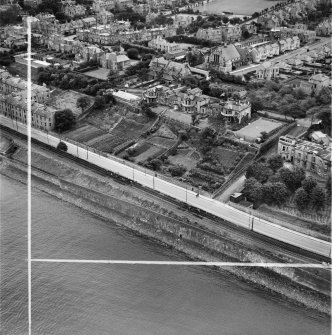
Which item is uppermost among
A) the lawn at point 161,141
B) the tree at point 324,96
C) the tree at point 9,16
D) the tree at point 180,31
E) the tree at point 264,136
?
the tree at point 9,16

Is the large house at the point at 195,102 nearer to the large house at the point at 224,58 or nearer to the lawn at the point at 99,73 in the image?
the lawn at the point at 99,73

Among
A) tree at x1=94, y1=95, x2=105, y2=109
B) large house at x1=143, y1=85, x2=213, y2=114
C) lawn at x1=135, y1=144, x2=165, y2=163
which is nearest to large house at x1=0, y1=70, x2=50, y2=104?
tree at x1=94, y1=95, x2=105, y2=109

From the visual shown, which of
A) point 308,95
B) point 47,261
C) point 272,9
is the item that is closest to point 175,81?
point 308,95

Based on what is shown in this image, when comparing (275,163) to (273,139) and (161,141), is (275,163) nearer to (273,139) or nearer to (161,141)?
(273,139)

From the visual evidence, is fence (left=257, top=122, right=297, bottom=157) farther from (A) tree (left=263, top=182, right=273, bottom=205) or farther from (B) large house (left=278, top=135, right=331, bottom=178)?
(A) tree (left=263, top=182, right=273, bottom=205)

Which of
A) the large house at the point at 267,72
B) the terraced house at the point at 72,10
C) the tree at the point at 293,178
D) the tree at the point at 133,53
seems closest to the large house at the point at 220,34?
the tree at the point at 133,53
